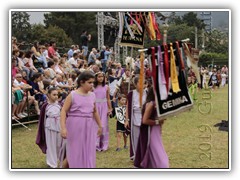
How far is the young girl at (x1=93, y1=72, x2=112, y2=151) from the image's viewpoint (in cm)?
927

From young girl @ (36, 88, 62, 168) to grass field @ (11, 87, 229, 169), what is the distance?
348 mm

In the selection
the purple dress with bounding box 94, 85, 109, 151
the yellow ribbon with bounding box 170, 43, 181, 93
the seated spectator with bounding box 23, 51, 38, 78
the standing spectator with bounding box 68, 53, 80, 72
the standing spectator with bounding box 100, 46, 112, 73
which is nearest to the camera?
the yellow ribbon with bounding box 170, 43, 181, 93

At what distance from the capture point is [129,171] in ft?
23.1

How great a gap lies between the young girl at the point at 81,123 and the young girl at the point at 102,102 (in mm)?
2561

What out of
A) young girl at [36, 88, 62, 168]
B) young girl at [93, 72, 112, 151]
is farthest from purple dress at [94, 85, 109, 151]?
young girl at [36, 88, 62, 168]

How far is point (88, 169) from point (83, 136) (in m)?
0.52

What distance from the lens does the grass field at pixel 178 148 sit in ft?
27.4

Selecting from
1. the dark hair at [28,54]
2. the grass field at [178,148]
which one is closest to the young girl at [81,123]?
the grass field at [178,148]

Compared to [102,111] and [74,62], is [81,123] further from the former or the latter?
[74,62]

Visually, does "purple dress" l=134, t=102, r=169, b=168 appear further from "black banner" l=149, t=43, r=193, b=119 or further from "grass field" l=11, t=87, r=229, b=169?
"grass field" l=11, t=87, r=229, b=169

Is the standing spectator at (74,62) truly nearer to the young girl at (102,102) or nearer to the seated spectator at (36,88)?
the seated spectator at (36,88)
